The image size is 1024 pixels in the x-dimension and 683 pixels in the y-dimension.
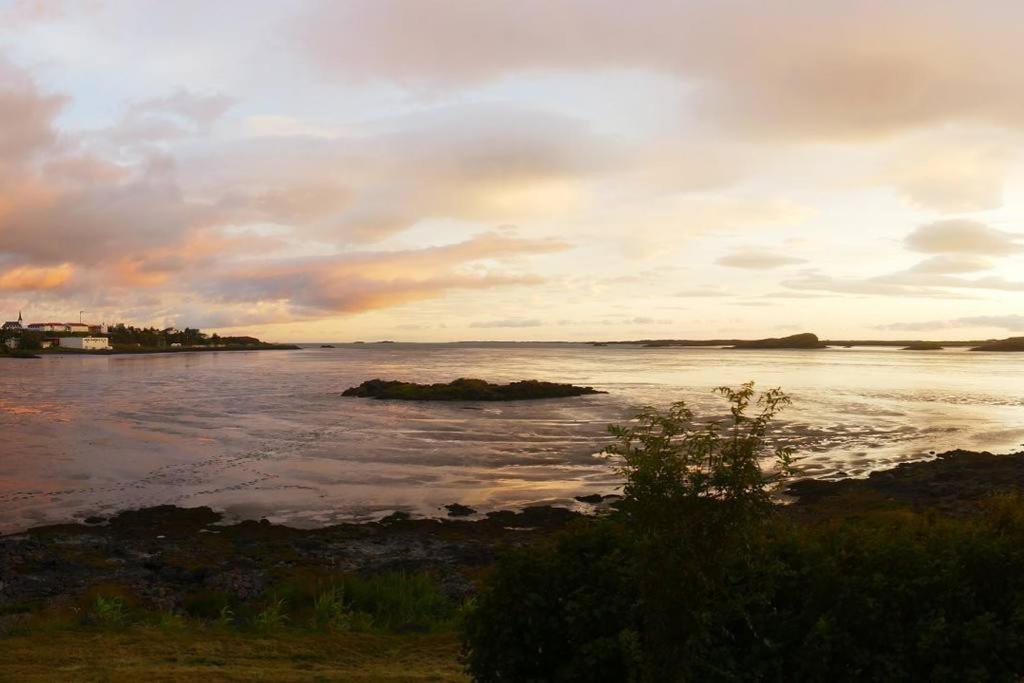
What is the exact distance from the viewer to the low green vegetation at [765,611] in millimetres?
6668

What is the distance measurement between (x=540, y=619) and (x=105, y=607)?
31.8 feet

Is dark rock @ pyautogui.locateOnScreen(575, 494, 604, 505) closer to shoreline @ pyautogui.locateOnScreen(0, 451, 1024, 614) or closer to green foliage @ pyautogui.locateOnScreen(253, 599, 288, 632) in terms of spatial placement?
shoreline @ pyautogui.locateOnScreen(0, 451, 1024, 614)

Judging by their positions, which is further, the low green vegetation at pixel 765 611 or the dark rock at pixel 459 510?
the dark rock at pixel 459 510

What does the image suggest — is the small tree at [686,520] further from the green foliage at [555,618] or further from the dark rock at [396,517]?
the dark rock at [396,517]

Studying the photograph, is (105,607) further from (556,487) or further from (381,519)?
(556,487)

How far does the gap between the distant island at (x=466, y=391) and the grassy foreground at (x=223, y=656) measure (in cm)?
5695

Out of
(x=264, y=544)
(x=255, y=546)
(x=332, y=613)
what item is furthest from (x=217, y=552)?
(x=332, y=613)

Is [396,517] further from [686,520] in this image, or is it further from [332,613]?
[686,520]

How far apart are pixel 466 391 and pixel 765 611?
62.8 m

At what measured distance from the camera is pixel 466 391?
69812 mm

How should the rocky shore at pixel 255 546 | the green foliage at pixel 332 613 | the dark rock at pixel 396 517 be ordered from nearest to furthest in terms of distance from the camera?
the green foliage at pixel 332 613 < the rocky shore at pixel 255 546 < the dark rock at pixel 396 517

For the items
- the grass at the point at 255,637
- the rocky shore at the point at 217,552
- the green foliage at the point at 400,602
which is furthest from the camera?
the rocky shore at the point at 217,552

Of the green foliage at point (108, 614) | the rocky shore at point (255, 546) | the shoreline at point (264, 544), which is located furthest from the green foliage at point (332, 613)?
the green foliage at point (108, 614)

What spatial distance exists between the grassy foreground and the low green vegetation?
309cm
